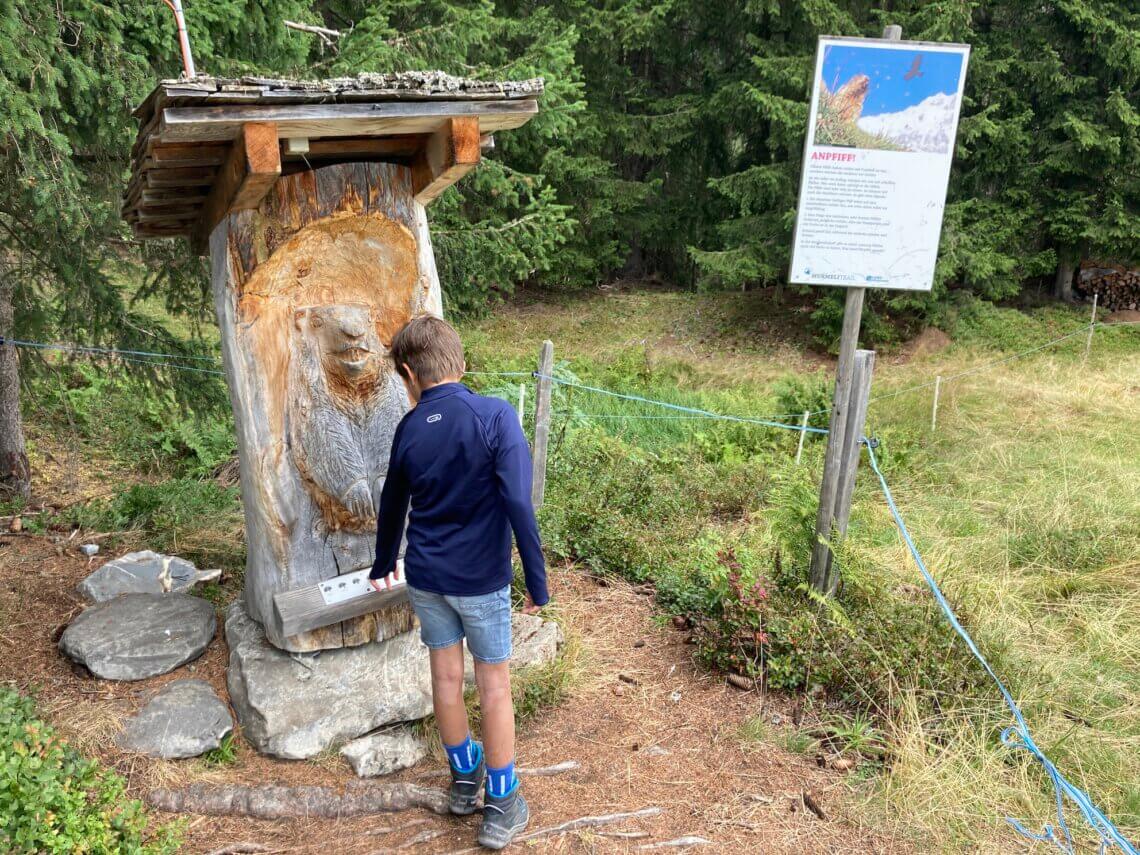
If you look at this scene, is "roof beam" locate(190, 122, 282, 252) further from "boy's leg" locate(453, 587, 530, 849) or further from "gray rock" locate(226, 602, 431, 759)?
"gray rock" locate(226, 602, 431, 759)

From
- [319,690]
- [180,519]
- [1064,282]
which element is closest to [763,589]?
[319,690]

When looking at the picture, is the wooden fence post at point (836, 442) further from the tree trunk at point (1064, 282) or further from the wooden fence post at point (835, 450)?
the tree trunk at point (1064, 282)

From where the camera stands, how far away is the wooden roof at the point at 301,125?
2.81 metres

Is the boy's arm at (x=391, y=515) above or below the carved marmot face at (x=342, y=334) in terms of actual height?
below

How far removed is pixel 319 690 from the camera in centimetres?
364

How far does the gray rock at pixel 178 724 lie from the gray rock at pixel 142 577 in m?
1.04

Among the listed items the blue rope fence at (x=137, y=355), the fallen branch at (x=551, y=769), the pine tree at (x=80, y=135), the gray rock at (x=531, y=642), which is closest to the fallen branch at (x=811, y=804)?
the fallen branch at (x=551, y=769)

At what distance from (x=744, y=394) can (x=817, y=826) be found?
839cm

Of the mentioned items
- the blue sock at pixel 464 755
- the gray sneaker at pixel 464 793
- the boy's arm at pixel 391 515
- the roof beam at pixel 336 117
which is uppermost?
the roof beam at pixel 336 117

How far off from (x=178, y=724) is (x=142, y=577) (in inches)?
58.9

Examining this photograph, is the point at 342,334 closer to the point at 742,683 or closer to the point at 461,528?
the point at 461,528

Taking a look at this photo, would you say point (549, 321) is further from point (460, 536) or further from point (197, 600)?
point (460, 536)

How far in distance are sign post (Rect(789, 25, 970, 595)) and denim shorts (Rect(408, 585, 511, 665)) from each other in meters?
1.97

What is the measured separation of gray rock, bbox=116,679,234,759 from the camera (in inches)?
133
